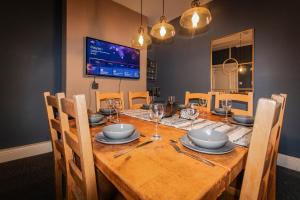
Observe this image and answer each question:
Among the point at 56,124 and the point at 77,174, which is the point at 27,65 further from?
the point at 77,174

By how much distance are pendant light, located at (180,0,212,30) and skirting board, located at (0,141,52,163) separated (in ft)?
8.75

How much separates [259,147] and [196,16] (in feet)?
4.45

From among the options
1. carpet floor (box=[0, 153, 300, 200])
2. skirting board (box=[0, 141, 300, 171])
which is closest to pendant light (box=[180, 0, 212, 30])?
carpet floor (box=[0, 153, 300, 200])

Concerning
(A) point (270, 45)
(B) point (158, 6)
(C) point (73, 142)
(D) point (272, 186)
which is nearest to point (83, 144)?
(C) point (73, 142)

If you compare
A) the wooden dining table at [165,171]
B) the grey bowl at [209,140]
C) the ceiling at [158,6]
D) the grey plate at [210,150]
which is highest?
the ceiling at [158,6]

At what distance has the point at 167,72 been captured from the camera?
Result: 3752 mm

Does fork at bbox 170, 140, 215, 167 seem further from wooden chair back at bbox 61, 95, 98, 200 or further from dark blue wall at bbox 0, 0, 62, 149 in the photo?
dark blue wall at bbox 0, 0, 62, 149

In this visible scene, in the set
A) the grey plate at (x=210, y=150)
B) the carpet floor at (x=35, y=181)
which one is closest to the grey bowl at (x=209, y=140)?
the grey plate at (x=210, y=150)

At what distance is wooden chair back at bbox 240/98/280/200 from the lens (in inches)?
19.2

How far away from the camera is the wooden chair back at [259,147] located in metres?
0.49

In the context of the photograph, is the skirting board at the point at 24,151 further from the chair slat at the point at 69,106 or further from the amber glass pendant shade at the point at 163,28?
the amber glass pendant shade at the point at 163,28

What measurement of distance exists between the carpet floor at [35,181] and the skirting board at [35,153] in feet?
0.26

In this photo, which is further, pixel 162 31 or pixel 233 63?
pixel 233 63

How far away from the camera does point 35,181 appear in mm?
1643
